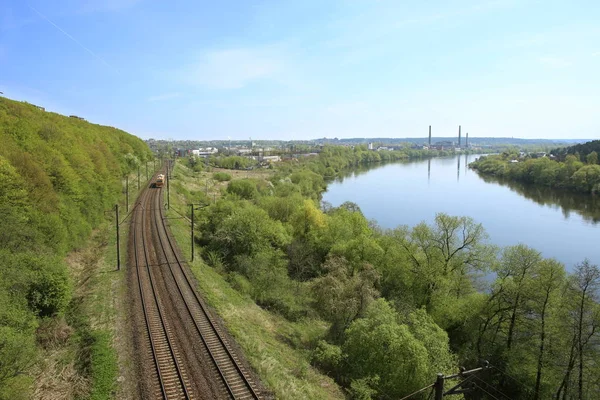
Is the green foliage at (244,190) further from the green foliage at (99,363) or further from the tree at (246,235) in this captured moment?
the green foliage at (99,363)

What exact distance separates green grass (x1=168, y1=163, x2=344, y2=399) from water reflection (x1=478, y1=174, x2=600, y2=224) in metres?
56.4

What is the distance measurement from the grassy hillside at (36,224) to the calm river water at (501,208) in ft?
125

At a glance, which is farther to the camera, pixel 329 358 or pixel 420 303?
pixel 420 303

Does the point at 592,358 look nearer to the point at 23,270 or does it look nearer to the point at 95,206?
the point at 23,270

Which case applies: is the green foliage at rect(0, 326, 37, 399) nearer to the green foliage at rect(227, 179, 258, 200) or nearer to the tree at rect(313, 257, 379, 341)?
the tree at rect(313, 257, 379, 341)

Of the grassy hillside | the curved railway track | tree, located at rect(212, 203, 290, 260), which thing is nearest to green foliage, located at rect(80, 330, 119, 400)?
the grassy hillside

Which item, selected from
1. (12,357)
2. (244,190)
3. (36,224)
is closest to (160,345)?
(12,357)

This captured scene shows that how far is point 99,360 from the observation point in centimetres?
1398

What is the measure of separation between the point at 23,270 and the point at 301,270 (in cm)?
1956

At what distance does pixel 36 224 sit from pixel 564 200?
85619mm

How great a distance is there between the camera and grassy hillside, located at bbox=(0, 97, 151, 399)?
13.5 metres

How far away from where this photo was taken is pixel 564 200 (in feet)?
246

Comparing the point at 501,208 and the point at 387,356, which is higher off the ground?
the point at 387,356

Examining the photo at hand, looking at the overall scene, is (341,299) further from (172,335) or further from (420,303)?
(172,335)
